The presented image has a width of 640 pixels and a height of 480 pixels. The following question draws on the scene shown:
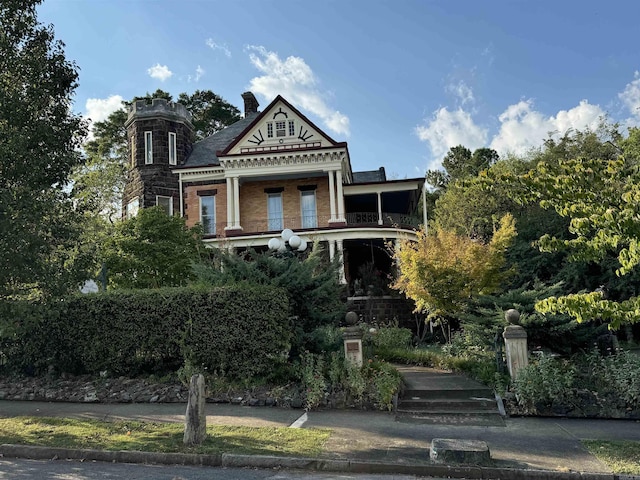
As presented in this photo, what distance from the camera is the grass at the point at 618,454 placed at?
20.5 feet

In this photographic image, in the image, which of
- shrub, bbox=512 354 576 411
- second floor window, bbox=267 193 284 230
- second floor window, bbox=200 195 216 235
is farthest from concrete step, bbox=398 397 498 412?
second floor window, bbox=200 195 216 235

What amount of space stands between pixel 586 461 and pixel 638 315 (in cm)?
198

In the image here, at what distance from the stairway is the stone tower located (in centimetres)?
2000

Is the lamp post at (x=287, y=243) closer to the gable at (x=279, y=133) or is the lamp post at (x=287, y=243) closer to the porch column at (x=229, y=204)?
the porch column at (x=229, y=204)

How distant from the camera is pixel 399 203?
98.9 ft

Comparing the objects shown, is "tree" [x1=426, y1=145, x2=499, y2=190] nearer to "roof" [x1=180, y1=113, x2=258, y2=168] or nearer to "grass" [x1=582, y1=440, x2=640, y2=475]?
"roof" [x1=180, y1=113, x2=258, y2=168]

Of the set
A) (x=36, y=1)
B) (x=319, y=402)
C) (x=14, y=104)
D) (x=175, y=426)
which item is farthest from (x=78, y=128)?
(x=319, y=402)

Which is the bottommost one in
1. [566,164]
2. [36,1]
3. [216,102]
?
[566,164]

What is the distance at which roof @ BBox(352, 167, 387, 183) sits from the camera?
30.7 meters

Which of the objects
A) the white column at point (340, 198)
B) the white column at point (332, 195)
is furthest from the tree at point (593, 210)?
the white column at point (332, 195)

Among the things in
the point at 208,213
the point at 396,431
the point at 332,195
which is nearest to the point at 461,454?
the point at 396,431

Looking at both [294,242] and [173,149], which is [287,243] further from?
[173,149]

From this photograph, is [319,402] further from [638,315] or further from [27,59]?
[27,59]

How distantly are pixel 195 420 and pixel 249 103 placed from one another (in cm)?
2845
